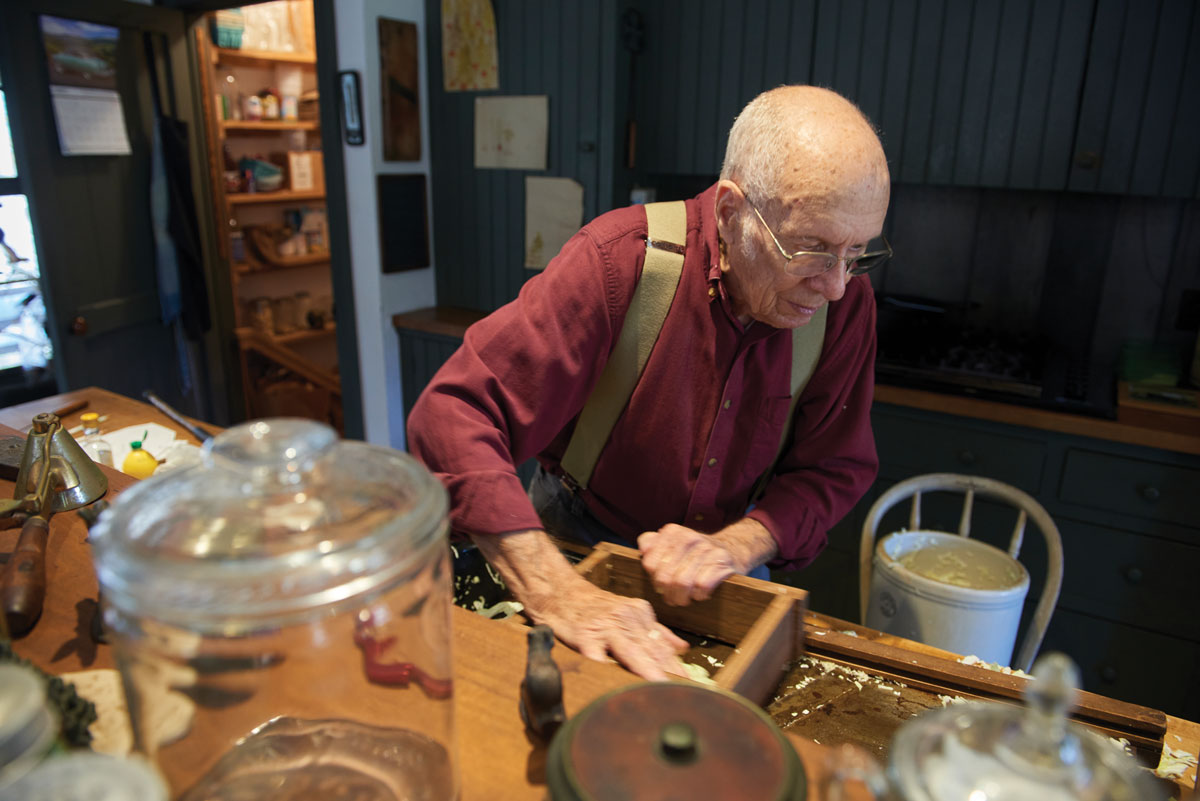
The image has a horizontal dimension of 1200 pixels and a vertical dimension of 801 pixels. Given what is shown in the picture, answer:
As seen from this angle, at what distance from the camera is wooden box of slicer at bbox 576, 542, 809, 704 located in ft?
2.96

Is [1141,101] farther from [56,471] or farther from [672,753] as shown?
[56,471]

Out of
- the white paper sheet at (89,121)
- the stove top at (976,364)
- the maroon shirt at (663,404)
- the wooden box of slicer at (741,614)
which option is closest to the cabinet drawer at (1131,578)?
the stove top at (976,364)

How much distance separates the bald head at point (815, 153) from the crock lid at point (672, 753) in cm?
81

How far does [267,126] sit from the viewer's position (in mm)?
4531

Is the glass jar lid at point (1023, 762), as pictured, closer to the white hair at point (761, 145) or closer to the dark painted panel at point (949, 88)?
the white hair at point (761, 145)

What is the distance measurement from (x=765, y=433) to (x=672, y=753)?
3.23ft

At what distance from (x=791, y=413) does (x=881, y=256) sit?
337 millimetres

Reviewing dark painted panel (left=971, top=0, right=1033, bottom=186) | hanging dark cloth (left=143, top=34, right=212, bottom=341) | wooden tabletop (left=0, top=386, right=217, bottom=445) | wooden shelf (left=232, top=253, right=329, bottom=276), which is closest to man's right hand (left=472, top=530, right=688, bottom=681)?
wooden tabletop (left=0, top=386, right=217, bottom=445)

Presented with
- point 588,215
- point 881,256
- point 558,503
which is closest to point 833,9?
point 588,215

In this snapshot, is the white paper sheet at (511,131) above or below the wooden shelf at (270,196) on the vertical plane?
above

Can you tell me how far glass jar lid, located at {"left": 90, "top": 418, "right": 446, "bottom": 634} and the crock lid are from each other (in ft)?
0.56

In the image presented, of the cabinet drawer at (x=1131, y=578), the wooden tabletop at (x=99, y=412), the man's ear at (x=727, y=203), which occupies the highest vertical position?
the man's ear at (x=727, y=203)

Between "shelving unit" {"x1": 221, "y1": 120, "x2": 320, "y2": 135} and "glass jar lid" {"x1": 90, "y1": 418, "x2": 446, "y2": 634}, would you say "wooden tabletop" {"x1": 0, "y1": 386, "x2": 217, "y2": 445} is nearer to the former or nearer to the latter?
"glass jar lid" {"x1": 90, "y1": 418, "x2": 446, "y2": 634}

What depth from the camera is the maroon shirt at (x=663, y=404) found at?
1195 millimetres
